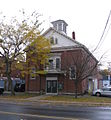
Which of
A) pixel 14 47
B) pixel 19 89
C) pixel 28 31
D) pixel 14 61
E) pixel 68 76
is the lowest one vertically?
pixel 19 89

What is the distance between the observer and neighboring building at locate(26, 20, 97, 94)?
3266 cm

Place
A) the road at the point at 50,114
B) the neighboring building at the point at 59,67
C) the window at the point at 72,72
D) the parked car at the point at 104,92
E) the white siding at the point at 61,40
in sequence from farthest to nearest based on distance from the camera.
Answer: the white siding at the point at 61,40 → the neighboring building at the point at 59,67 → the parked car at the point at 104,92 → the window at the point at 72,72 → the road at the point at 50,114

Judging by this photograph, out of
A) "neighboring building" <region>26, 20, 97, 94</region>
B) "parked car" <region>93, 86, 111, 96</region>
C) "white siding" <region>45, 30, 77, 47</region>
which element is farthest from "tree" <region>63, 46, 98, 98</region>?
"parked car" <region>93, 86, 111, 96</region>

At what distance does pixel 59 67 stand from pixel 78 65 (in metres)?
6.04

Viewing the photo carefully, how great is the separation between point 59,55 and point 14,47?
27.2 feet

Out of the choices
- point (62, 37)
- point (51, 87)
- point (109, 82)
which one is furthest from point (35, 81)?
point (109, 82)

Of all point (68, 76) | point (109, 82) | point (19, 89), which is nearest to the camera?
point (68, 76)

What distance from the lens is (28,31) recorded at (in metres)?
28.2

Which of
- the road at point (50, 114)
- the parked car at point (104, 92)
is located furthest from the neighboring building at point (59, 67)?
the road at point (50, 114)

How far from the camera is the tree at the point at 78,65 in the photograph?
27.9m

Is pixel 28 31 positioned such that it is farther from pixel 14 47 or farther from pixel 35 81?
pixel 35 81

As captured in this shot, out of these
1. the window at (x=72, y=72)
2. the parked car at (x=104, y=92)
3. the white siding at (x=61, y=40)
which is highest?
the white siding at (x=61, y=40)

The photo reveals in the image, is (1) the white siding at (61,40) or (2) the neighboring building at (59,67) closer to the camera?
(2) the neighboring building at (59,67)

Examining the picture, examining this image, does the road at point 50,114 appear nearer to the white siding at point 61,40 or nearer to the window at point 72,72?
the window at point 72,72
